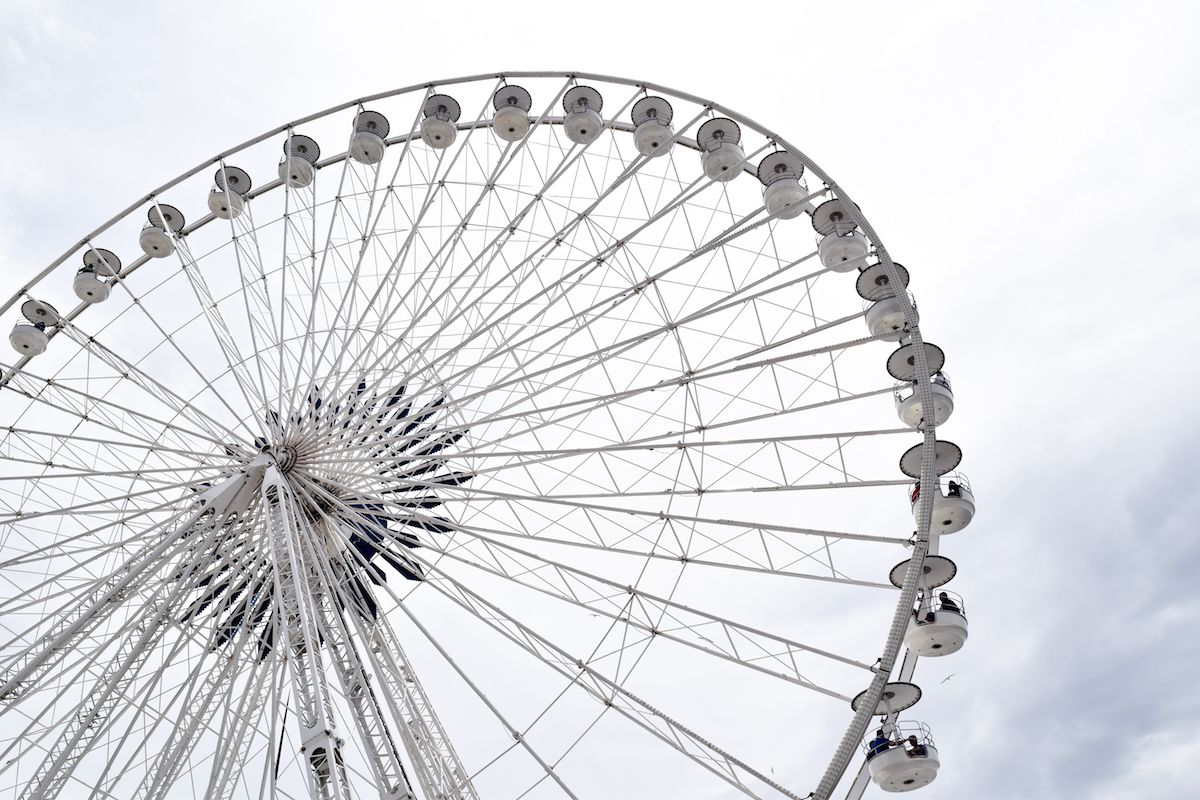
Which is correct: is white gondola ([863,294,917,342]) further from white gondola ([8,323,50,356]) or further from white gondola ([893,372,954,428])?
white gondola ([8,323,50,356])

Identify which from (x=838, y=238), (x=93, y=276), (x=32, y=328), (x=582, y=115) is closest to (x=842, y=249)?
(x=838, y=238)

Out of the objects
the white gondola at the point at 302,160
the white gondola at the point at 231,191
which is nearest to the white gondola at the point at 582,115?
the white gondola at the point at 302,160

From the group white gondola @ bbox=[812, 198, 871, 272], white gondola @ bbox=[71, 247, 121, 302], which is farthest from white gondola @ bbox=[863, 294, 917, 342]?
white gondola @ bbox=[71, 247, 121, 302]

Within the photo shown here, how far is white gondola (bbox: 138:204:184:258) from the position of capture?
78.5ft

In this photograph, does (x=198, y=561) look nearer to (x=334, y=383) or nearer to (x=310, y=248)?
(x=334, y=383)

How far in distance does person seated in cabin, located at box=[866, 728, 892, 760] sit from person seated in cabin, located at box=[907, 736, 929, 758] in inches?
13.3

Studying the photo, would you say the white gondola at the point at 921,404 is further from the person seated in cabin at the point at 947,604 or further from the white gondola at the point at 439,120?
the white gondola at the point at 439,120

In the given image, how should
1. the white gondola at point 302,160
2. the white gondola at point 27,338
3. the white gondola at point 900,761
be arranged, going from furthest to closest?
the white gondola at point 302,160 < the white gondola at point 27,338 < the white gondola at point 900,761

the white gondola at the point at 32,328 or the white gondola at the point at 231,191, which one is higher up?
the white gondola at the point at 231,191

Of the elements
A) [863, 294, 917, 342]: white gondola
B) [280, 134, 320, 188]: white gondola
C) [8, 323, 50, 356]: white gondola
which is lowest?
[8, 323, 50, 356]: white gondola

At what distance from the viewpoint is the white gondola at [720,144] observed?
2103 centimetres

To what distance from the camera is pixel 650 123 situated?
21.3 meters

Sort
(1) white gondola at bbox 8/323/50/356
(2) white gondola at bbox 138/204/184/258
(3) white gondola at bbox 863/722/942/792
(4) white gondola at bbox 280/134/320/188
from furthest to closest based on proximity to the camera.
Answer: (2) white gondola at bbox 138/204/184/258
(4) white gondola at bbox 280/134/320/188
(1) white gondola at bbox 8/323/50/356
(3) white gondola at bbox 863/722/942/792

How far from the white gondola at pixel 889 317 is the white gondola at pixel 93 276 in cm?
1657
